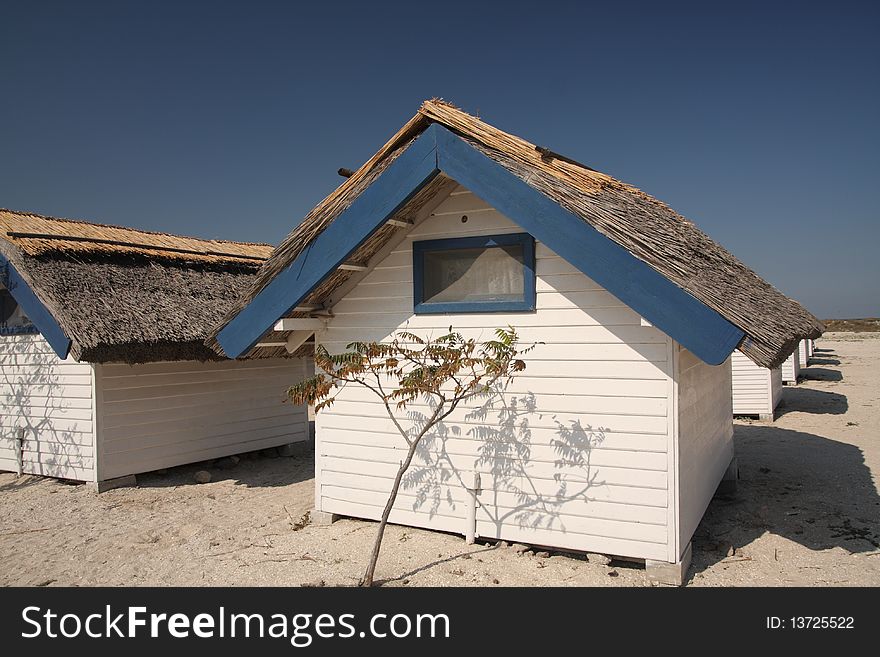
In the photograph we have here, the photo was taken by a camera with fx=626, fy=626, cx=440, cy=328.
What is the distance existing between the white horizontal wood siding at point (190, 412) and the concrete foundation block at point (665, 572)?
7689 millimetres

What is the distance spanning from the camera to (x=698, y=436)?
20.3 ft

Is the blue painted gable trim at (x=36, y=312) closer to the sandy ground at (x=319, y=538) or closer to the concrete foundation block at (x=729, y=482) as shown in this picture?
the sandy ground at (x=319, y=538)

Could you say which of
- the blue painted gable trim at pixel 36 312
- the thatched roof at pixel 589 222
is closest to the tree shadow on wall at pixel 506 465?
the thatched roof at pixel 589 222

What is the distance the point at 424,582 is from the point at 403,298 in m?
2.73

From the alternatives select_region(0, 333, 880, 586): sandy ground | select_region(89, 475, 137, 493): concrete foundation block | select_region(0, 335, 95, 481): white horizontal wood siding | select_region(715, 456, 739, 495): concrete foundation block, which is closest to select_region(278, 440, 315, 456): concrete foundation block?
select_region(0, 333, 880, 586): sandy ground

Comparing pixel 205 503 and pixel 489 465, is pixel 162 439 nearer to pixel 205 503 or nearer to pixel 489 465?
pixel 205 503

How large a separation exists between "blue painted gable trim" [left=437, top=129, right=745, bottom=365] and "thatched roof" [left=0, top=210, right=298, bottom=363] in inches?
136

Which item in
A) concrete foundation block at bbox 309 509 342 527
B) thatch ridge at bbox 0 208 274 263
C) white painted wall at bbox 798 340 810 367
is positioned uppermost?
thatch ridge at bbox 0 208 274 263

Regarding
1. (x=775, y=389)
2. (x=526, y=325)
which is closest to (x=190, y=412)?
(x=526, y=325)

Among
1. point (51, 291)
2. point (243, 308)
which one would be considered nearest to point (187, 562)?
point (243, 308)

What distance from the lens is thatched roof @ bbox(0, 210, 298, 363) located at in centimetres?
859

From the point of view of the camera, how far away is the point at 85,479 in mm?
9219

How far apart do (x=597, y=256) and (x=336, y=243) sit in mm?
2356

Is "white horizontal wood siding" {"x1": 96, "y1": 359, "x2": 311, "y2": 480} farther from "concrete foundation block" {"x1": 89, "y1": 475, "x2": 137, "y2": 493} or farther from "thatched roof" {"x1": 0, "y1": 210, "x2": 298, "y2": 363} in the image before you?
"thatched roof" {"x1": 0, "y1": 210, "x2": 298, "y2": 363}
